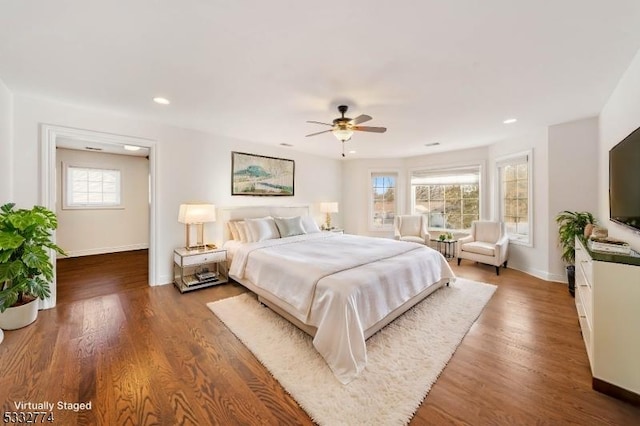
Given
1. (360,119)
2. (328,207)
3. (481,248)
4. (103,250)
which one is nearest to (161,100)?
(360,119)

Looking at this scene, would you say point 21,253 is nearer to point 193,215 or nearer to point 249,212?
point 193,215

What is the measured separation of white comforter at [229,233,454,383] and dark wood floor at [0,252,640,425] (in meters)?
0.52

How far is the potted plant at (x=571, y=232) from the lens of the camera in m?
3.36

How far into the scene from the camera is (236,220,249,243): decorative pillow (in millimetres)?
4019

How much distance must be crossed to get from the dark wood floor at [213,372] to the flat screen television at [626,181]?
1169 mm

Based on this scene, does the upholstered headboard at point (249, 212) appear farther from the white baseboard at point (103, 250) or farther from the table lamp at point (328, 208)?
the white baseboard at point (103, 250)

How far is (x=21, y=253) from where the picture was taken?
2.42 meters

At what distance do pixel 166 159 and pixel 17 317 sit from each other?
2.37m

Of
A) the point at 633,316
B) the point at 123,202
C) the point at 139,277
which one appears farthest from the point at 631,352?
the point at 123,202

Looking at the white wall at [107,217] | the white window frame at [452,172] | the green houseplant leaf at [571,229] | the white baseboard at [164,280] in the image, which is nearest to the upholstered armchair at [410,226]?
the white window frame at [452,172]

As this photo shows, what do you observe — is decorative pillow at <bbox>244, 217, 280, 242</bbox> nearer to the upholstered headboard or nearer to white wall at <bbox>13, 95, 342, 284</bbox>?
the upholstered headboard

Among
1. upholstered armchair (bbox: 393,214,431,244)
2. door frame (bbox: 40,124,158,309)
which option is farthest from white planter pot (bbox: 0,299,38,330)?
upholstered armchair (bbox: 393,214,431,244)

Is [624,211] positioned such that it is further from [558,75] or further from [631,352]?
[558,75]

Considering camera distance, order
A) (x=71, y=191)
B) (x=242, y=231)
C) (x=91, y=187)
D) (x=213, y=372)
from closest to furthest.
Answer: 1. (x=213, y=372)
2. (x=242, y=231)
3. (x=71, y=191)
4. (x=91, y=187)
